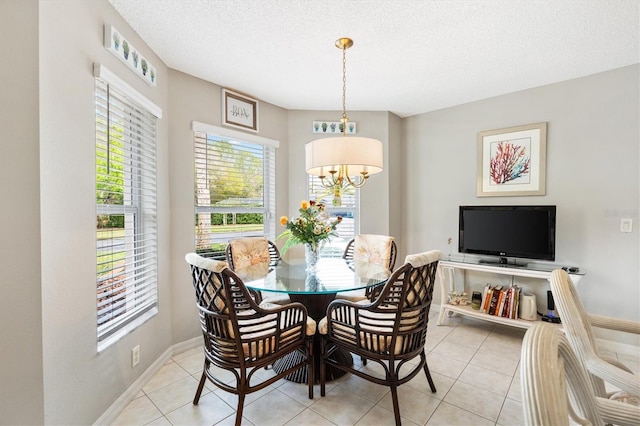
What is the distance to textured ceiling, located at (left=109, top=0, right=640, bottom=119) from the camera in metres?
1.82

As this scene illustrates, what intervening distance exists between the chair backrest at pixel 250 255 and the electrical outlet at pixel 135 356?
87 cm

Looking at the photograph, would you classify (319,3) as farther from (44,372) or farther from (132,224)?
(44,372)

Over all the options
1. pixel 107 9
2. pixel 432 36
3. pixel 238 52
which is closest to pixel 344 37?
pixel 432 36

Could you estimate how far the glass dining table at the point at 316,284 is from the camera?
1.89m

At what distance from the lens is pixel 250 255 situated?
108 inches

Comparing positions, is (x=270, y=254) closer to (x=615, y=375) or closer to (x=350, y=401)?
(x=350, y=401)

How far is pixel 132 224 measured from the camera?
7.13 ft

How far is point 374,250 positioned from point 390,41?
5.84 feet

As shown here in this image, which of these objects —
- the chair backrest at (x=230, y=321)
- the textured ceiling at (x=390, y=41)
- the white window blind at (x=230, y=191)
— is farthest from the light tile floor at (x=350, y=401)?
the textured ceiling at (x=390, y=41)

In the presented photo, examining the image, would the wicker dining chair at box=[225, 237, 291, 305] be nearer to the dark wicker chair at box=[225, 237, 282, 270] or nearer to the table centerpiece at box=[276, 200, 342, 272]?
the dark wicker chair at box=[225, 237, 282, 270]

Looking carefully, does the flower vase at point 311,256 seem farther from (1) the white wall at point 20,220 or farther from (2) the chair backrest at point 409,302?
(1) the white wall at point 20,220

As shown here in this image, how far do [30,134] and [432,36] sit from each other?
2.44 m

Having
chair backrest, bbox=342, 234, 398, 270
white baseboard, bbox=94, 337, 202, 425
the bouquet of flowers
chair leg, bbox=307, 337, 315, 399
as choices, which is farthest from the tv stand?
white baseboard, bbox=94, 337, 202, 425

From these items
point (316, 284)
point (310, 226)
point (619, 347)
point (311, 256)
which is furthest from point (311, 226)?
point (619, 347)
